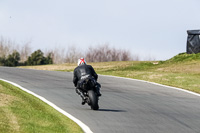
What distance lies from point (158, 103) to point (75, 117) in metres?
4.87

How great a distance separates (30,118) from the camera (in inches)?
406

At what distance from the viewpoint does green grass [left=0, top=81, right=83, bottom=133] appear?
9.16 metres

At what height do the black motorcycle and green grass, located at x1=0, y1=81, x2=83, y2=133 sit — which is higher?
the black motorcycle

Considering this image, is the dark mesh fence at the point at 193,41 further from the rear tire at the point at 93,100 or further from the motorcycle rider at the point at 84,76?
the rear tire at the point at 93,100

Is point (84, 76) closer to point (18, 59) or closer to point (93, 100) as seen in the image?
point (93, 100)

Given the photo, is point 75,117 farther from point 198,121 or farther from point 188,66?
point 188,66

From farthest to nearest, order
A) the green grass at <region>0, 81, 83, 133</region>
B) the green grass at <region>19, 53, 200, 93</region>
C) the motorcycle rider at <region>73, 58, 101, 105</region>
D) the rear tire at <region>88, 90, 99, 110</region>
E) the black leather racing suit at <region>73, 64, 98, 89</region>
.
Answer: the green grass at <region>19, 53, 200, 93</region> → the black leather racing suit at <region>73, 64, 98, 89</region> → the motorcycle rider at <region>73, 58, 101, 105</region> → the rear tire at <region>88, 90, 99, 110</region> → the green grass at <region>0, 81, 83, 133</region>

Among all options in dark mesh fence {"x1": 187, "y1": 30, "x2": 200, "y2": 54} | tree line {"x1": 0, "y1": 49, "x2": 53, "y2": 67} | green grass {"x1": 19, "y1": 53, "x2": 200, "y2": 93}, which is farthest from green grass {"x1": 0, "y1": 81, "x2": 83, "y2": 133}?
tree line {"x1": 0, "y1": 49, "x2": 53, "y2": 67}

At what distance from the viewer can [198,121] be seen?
11836 millimetres

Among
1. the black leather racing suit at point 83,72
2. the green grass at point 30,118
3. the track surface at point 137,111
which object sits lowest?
the track surface at point 137,111

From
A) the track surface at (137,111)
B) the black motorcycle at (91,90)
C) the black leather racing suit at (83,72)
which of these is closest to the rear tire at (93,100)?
the black motorcycle at (91,90)

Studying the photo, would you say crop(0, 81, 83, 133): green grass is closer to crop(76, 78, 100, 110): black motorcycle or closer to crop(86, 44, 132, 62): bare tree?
crop(76, 78, 100, 110): black motorcycle

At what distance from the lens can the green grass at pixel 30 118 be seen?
361 inches

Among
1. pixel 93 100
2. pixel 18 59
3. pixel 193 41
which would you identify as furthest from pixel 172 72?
pixel 18 59
